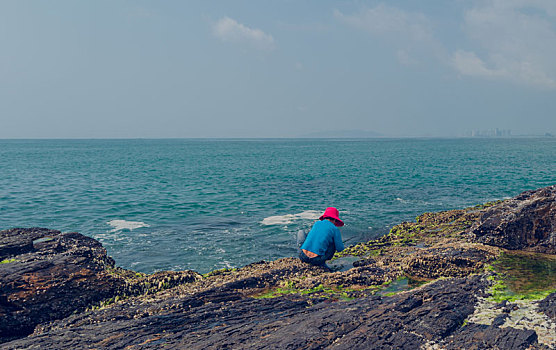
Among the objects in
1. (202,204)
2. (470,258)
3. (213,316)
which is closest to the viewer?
(213,316)

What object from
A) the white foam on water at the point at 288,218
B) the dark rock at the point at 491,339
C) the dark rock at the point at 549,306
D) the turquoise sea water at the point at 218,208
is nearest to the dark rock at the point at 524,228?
the dark rock at the point at 549,306

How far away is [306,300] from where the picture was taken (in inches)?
366

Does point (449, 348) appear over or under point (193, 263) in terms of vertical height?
over

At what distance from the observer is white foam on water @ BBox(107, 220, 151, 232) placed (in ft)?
80.7

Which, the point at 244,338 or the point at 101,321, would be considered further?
the point at 101,321

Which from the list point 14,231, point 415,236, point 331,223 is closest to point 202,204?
point 14,231

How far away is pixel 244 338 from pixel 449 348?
3681 mm

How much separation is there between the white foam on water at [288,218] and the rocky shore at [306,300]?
10798 mm

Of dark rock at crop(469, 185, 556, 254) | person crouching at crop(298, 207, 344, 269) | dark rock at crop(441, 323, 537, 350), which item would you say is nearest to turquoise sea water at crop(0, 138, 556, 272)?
person crouching at crop(298, 207, 344, 269)

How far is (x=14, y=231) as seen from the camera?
51.2ft

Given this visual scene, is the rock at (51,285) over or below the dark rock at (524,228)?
below

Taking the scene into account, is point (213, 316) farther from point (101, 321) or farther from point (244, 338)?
point (101, 321)

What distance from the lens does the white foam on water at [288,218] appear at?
84.2ft

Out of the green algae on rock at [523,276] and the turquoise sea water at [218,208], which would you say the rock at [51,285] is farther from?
the green algae on rock at [523,276]
